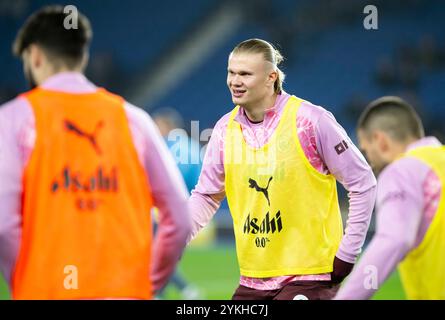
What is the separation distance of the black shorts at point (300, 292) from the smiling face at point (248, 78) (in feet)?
3.45

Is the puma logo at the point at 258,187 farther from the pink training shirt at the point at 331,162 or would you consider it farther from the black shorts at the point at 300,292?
the black shorts at the point at 300,292

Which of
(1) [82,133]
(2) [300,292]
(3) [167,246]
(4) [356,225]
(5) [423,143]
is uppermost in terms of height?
(1) [82,133]

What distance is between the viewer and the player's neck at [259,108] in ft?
16.3

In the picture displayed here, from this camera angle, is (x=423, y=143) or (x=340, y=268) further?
(x=340, y=268)

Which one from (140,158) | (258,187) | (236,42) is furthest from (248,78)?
(236,42)

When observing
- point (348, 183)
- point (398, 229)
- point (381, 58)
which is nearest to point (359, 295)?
point (398, 229)

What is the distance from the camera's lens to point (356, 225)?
4773mm

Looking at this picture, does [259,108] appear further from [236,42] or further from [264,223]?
[236,42]

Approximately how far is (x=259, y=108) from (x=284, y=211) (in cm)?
62

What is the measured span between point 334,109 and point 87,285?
14.2 meters

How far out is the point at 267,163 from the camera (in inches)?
191

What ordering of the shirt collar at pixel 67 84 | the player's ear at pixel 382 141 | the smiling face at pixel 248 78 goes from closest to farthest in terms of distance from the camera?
the shirt collar at pixel 67 84
the player's ear at pixel 382 141
the smiling face at pixel 248 78

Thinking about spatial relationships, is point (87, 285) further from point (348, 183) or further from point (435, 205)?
point (348, 183)

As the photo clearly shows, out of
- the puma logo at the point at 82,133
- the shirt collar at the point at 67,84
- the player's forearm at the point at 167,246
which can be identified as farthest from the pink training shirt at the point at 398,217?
the shirt collar at the point at 67,84
